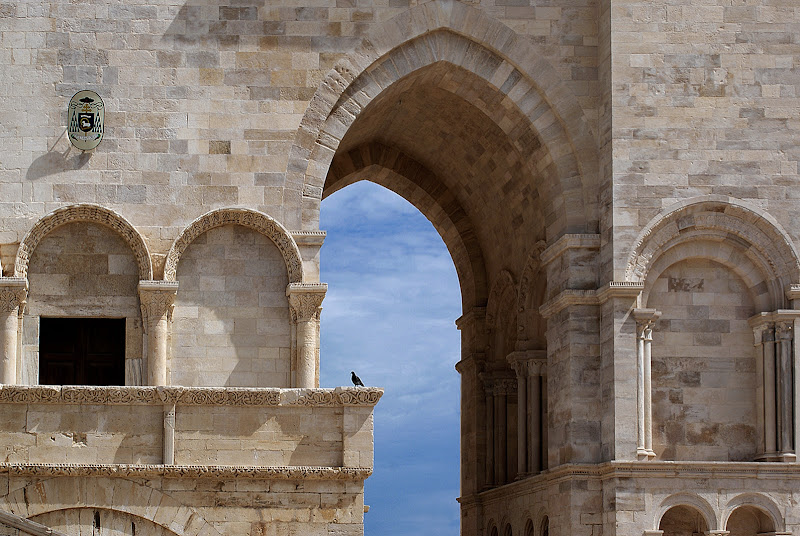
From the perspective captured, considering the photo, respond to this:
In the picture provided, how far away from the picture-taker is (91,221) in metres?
21.7

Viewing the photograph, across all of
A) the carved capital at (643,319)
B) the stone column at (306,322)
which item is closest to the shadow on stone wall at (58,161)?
the stone column at (306,322)

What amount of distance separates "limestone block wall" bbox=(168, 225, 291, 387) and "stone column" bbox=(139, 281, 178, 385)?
21 cm

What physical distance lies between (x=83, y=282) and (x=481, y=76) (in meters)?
6.92

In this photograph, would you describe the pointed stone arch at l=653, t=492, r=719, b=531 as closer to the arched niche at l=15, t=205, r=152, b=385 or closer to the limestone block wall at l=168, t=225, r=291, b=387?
the limestone block wall at l=168, t=225, r=291, b=387

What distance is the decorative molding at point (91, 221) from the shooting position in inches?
846

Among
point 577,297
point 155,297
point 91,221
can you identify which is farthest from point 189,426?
point 577,297

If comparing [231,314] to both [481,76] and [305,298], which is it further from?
[481,76]

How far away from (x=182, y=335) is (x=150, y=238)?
1.52 meters

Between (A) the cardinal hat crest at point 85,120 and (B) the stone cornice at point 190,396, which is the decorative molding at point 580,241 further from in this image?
(A) the cardinal hat crest at point 85,120

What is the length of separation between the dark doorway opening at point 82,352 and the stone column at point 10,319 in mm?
733

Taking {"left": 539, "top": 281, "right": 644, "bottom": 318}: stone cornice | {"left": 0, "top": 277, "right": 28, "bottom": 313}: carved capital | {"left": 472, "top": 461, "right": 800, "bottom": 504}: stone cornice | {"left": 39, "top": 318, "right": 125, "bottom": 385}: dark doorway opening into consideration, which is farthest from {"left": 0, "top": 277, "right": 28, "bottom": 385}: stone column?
{"left": 472, "top": 461, "right": 800, "bottom": 504}: stone cornice

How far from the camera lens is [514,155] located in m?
24.8

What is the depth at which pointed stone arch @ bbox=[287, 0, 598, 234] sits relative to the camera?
882 inches

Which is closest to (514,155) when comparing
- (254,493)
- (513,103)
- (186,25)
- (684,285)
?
(513,103)
